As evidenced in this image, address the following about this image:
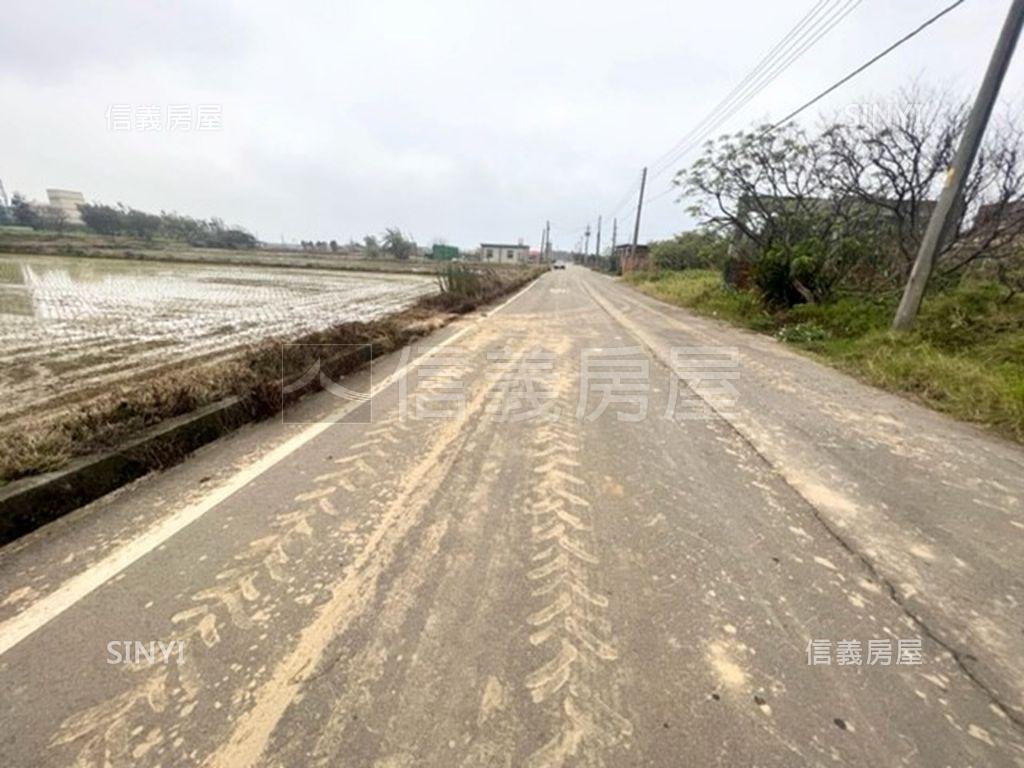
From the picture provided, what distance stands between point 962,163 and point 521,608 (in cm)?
922

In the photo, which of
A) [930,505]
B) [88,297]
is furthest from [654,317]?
[88,297]

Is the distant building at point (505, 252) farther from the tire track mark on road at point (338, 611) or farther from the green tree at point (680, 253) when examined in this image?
the tire track mark on road at point (338, 611)

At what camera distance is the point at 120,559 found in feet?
6.86

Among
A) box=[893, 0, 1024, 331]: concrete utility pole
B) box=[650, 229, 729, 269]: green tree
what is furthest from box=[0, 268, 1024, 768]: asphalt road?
box=[650, 229, 729, 269]: green tree

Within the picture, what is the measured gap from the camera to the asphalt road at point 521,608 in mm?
1407

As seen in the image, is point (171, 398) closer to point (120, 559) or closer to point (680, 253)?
point (120, 559)

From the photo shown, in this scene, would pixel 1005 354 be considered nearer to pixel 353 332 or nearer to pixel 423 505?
pixel 423 505

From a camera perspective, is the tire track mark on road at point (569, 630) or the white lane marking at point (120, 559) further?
the white lane marking at point (120, 559)

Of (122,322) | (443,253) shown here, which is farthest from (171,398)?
(443,253)

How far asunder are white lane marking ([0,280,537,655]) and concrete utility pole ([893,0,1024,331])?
30.2 feet

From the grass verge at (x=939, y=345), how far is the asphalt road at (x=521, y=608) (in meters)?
1.72

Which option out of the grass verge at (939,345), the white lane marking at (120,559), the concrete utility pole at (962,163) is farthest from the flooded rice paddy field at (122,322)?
the concrete utility pole at (962,163)

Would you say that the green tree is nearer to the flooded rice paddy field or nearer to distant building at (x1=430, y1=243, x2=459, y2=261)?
the flooded rice paddy field

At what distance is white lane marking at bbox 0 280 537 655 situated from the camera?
172 centimetres
